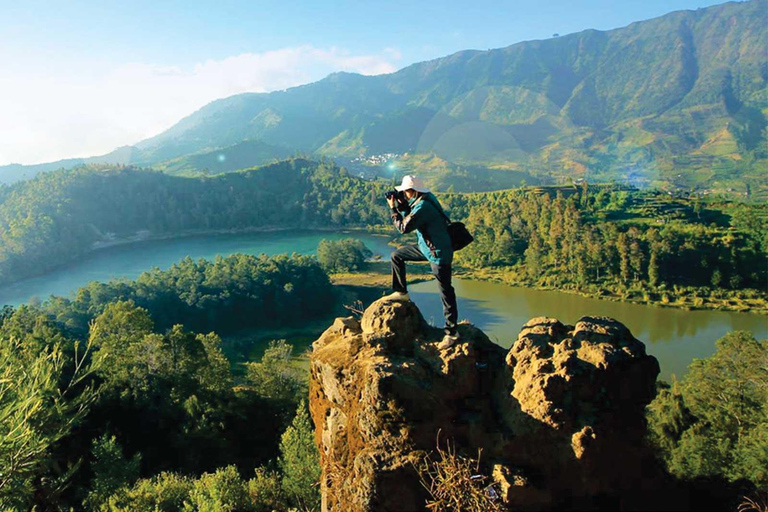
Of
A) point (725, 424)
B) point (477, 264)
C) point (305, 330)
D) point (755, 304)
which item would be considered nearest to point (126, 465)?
point (725, 424)

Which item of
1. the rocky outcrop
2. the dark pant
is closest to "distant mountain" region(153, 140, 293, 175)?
the dark pant

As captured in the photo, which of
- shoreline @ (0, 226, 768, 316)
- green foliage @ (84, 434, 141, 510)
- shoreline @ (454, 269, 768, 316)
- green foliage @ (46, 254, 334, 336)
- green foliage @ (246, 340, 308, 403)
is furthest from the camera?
green foliage @ (46, 254, 334, 336)

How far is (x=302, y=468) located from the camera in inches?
461

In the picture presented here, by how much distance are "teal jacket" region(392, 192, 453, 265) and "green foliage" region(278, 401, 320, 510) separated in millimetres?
5733

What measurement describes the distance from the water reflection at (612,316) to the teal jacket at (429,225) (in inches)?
1069

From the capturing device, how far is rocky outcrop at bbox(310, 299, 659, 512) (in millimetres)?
4602

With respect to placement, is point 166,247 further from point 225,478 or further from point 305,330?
point 225,478

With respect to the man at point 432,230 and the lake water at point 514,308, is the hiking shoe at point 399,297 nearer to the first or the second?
the man at point 432,230

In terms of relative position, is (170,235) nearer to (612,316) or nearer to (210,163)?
(210,163)

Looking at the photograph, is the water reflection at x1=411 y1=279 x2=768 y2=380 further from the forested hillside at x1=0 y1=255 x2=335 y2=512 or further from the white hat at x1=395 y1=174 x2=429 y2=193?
the white hat at x1=395 y1=174 x2=429 y2=193

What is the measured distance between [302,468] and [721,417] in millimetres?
12760

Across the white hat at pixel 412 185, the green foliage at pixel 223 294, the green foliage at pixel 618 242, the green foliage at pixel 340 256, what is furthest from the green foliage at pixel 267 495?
the green foliage at pixel 340 256

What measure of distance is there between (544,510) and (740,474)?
9.92 meters

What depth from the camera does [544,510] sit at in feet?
15.0
